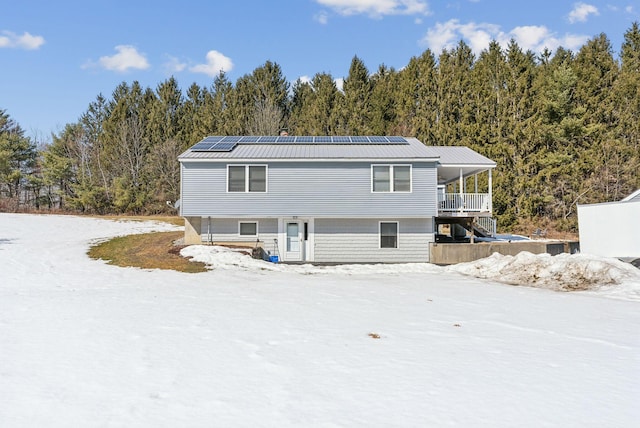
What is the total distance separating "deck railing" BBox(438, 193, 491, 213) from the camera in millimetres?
19031

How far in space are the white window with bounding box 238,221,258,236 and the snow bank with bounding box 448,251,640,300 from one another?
32.2 ft

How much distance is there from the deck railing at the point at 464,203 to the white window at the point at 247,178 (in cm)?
875

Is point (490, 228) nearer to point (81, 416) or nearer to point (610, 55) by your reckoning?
point (610, 55)

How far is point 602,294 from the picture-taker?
11.2 meters

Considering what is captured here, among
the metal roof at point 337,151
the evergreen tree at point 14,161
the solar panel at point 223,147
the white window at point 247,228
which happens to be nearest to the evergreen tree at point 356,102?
the metal roof at point 337,151

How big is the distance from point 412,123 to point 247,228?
22.4m

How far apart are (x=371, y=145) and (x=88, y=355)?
1770 cm

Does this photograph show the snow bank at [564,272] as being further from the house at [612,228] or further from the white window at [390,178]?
the white window at [390,178]

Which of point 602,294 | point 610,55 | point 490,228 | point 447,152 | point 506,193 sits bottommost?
point 602,294

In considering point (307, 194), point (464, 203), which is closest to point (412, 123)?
point (464, 203)

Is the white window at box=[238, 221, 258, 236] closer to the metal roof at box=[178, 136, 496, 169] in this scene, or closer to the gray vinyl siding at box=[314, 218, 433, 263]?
the gray vinyl siding at box=[314, 218, 433, 263]

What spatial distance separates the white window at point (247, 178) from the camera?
1870 cm

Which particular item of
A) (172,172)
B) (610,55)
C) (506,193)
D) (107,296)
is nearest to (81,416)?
(107,296)

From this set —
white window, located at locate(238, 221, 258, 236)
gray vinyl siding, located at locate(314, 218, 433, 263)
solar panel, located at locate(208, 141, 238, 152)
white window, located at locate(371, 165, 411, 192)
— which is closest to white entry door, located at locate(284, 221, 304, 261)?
gray vinyl siding, located at locate(314, 218, 433, 263)
